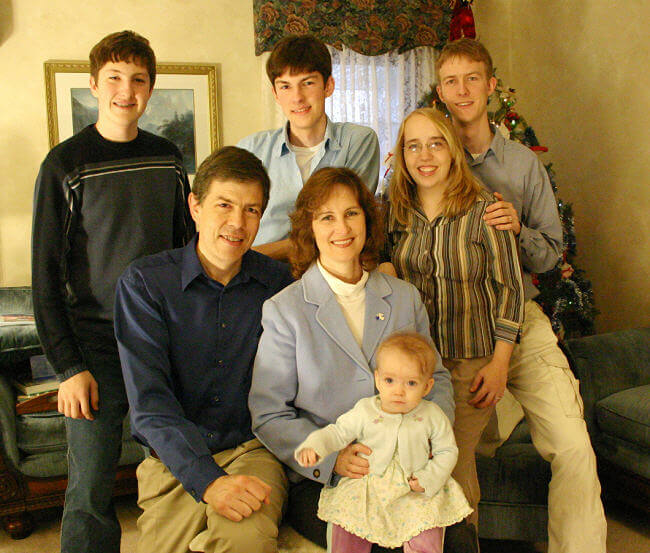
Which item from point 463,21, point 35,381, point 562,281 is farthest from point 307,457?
point 463,21

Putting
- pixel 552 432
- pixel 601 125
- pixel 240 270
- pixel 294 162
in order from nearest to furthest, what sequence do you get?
pixel 240 270
pixel 552 432
pixel 294 162
pixel 601 125

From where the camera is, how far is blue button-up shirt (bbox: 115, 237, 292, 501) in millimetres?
1675

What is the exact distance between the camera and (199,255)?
183 cm

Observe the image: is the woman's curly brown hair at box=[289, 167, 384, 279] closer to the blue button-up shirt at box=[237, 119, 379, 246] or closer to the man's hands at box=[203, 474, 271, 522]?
the blue button-up shirt at box=[237, 119, 379, 246]

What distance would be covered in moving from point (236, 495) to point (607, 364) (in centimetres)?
225

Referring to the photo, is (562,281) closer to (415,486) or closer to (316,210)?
(316,210)

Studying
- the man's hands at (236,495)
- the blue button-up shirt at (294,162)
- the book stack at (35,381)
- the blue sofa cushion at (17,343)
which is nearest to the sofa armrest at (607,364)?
the blue button-up shirt at (294,162)

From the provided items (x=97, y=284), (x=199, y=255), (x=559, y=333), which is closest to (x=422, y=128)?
(x=199, y=255)

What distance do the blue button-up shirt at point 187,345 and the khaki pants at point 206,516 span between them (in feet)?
0.22

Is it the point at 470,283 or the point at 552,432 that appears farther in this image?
the point at 552,432

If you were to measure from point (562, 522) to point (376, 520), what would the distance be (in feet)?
3.06

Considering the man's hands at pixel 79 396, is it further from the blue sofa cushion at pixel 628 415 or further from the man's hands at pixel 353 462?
the blue sofa cushion at pixel 628 415

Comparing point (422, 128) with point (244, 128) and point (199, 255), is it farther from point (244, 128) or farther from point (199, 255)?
point (244, 128)

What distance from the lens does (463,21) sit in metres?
4.65
